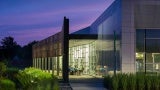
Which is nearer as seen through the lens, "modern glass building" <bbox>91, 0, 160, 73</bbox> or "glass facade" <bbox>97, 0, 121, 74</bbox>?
"modern glass building" <bbox>91, 0, 160, 73</bbox>

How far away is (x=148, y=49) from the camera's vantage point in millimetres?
36656

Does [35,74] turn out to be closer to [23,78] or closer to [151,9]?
[23,78]

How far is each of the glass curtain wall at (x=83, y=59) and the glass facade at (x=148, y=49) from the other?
14.2 m

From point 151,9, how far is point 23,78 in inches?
581

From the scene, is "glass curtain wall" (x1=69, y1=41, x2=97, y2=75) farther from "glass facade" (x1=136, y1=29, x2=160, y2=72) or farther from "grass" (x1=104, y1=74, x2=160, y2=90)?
"grass" (x1=104, y1=74, x2=160, y2=90)

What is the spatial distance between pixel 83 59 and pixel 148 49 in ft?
72.1

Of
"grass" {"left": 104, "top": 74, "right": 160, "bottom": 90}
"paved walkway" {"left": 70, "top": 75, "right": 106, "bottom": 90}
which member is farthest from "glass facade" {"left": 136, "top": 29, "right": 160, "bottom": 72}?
"grass" {"left": 104, "top": 74, "right": 160, "bottom": 90}

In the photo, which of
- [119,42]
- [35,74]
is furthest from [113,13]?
[35,74]

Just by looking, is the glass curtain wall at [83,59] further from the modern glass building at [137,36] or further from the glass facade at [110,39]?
the modern glass building at [137,36]

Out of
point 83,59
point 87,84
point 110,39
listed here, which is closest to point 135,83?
point 87,84

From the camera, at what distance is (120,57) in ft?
118

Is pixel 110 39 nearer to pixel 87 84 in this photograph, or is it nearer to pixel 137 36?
pixel 137 36

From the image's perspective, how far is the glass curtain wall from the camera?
172ft

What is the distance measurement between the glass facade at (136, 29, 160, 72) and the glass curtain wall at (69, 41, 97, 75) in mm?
14183
